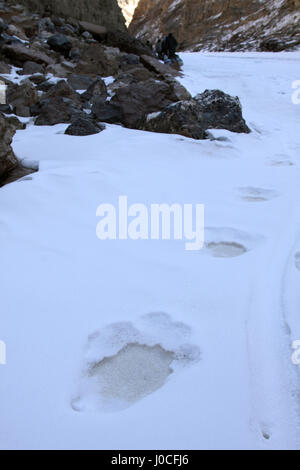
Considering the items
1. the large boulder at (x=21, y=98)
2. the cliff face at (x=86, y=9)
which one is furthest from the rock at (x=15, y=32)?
the large boulder at (x=21, y=98)

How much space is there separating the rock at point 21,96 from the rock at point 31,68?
1.61 meters

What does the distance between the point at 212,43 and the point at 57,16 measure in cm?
2359

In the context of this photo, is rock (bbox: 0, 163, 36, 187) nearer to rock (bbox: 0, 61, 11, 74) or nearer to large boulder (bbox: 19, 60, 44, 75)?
rock (bbox: 0, 61, 11, 74)

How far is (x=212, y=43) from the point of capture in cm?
3028

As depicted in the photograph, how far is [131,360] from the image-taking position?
1.17m

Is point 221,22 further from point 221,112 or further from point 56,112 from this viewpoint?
point 56,112

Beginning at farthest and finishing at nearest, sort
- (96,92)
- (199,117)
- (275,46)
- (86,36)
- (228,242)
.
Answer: (275,46) < (86,36) < (96,92) < (199,117) < (228,242)

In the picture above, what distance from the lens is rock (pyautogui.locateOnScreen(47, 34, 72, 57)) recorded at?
8.55 metres

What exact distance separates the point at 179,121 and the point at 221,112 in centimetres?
91

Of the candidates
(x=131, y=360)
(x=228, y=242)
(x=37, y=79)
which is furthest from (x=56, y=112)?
(x=131, y=360)

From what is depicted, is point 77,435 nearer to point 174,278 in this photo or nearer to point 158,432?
point 158,432

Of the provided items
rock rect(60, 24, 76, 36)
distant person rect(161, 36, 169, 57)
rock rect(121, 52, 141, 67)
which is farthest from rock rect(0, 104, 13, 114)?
distant person rect(161, 36, 169, 57)

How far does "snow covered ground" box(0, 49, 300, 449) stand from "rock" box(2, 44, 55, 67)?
19.1ft
